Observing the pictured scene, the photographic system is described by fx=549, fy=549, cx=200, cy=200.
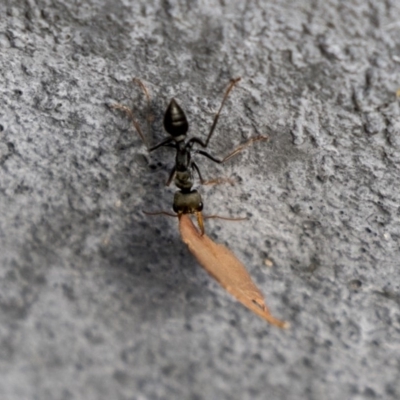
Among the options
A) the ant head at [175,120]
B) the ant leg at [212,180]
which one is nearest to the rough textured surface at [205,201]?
the ant leg at [212,180]

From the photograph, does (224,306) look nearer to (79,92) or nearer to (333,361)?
(333,361)

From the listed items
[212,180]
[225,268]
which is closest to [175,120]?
[212,180]

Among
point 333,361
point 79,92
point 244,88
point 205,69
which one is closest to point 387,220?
point 333,361

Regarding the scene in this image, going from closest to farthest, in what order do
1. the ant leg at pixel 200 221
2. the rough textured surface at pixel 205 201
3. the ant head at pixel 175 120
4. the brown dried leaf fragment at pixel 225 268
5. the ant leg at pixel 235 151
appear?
the rough textured surface at pixel 205 201 → the brown dried leaf fragment at pixel 225 268 → the ant leg at pixel 200 221 → the ant head at pixel 175 120 → the ant leg at pixel 235 151

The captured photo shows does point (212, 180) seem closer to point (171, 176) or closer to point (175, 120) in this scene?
point (171, 176)

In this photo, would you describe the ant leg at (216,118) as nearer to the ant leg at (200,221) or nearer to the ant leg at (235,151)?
the ant leg at (235,151)

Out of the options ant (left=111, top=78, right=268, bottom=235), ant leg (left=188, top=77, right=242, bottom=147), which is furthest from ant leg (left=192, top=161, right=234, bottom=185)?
ant leg (left=188, top=77, right=242, bottom=147)

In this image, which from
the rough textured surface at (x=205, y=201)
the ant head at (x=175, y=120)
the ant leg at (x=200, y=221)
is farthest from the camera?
the ant head at (x=175, y=120)
